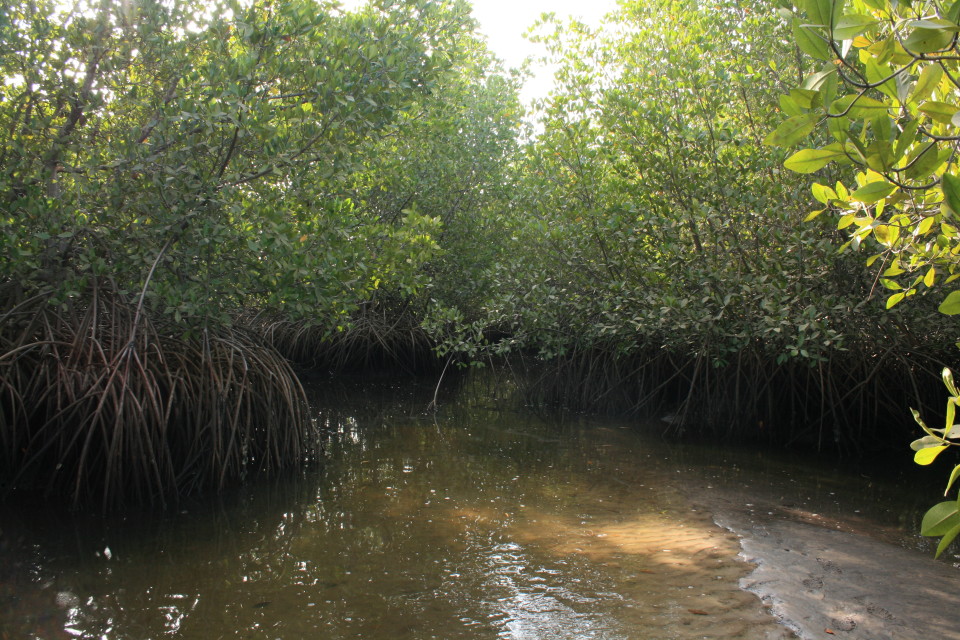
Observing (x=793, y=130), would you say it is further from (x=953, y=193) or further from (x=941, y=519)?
(x=941, y=519)

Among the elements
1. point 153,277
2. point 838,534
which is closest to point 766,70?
point 838,534

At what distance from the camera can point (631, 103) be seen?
596 centimetres

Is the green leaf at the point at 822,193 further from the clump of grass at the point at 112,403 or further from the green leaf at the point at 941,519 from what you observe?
the clump of grass at the point at 112,403

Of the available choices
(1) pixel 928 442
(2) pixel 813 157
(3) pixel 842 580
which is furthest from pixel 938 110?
(3) pixel 842 580

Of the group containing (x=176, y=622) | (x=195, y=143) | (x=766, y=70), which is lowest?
(x=176, y=622)

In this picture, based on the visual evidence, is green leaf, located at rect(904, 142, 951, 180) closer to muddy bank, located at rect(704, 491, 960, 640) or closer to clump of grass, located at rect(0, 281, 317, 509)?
muddy bank, located at rect(704, 491, 960, 640)

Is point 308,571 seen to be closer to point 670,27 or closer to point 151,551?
point 151,551

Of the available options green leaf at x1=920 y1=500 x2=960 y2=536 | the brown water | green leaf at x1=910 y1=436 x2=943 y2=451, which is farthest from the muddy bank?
green leaf at x1=920 y1=500 x2=960 y2=536

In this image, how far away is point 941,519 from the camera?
117cm

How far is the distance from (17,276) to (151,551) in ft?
6.22

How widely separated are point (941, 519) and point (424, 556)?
104 inches

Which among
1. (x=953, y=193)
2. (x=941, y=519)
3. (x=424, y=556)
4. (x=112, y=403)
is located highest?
(x=953, y=193)

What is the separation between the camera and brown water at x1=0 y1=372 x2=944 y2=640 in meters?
2.74

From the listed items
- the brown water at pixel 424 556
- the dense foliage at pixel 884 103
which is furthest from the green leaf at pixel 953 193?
the brown water at pixel 424 556
